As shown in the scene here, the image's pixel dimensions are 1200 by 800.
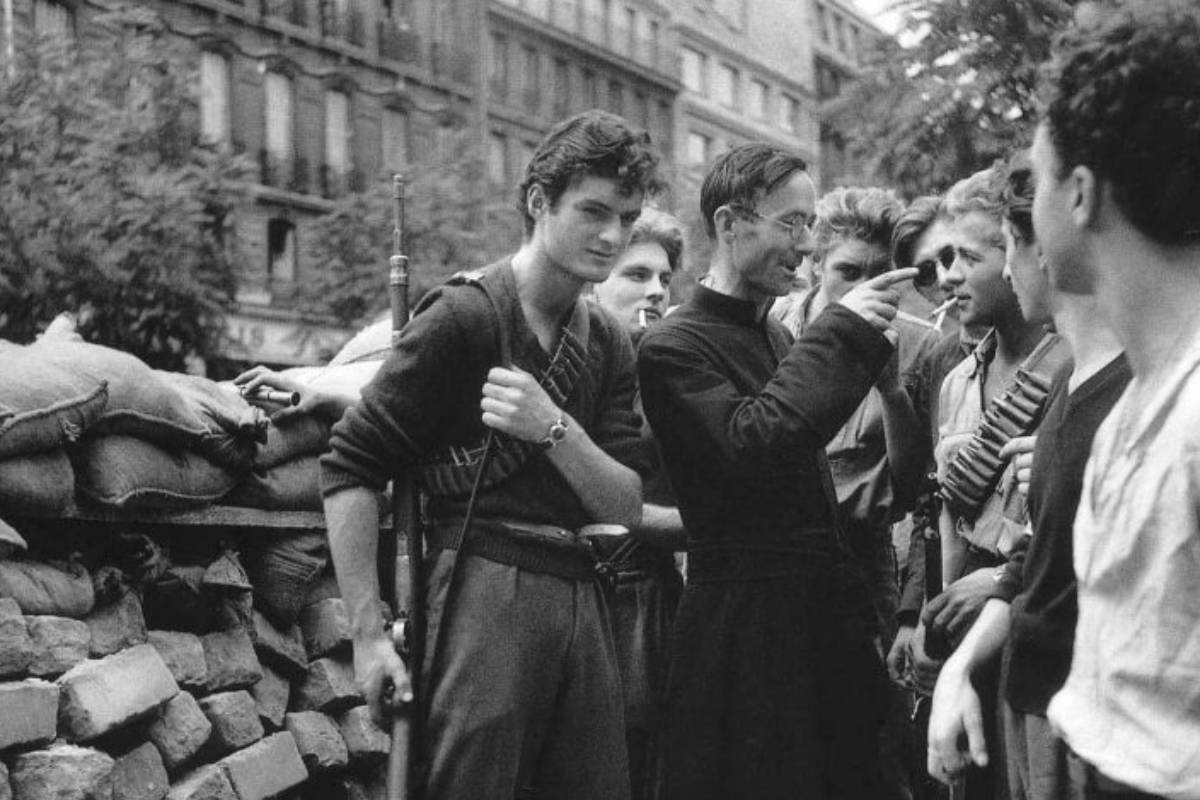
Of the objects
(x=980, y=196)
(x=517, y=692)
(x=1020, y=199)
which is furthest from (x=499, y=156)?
(x=1020, y=199)

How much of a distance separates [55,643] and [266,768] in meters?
1.05

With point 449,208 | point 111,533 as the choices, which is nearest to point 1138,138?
point 111,533

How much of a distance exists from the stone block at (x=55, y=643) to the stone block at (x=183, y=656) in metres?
0.46

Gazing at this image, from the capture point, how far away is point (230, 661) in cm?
581

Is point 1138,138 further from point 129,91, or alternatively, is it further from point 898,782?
point 129,91

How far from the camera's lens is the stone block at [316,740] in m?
6.15

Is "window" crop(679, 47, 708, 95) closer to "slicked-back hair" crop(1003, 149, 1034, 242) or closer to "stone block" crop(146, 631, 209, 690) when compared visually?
"stone block" crop(146, 631, 209, 690)

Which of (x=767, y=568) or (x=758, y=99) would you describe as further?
(x=758, y=99)

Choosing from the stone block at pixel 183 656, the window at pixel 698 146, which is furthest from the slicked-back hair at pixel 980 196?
the window at pixel 698 146

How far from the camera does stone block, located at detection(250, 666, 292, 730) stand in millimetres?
5988

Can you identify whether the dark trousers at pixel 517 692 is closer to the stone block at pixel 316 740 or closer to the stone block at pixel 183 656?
the stone block at pixel 183 656

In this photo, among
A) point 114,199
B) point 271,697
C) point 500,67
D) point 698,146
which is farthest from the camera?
point 698,146

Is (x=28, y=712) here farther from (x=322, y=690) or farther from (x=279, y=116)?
(x=279, y=116)

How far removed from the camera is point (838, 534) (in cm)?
410
